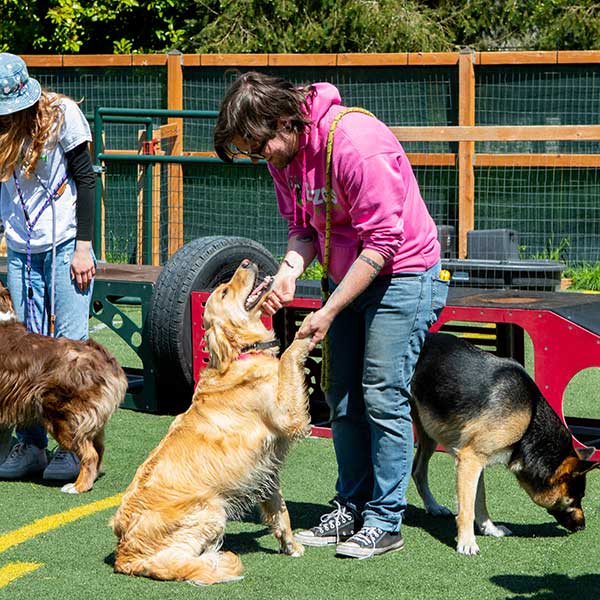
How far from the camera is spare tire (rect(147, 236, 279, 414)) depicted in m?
6.93

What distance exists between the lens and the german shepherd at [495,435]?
4.65 m

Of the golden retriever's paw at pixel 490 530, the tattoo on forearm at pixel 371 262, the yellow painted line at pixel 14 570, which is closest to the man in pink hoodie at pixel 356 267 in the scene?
the tattoo on forearm at pixel 371 262

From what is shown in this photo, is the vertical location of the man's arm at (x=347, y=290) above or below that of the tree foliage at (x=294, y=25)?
below

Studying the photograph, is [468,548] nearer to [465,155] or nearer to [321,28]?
[465,155]

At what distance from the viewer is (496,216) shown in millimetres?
11727

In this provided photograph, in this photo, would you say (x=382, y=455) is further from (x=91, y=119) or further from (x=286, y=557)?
(x=91, y=119)

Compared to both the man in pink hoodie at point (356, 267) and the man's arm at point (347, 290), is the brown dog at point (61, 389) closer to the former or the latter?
the man in pink hoodie at point (356, 267)

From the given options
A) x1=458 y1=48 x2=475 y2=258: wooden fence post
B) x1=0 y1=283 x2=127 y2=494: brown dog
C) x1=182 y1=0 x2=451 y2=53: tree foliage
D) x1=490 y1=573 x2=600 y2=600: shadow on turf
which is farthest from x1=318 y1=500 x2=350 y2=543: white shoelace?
x1=182 y1=0 x2=451 y2=53: tree foliage

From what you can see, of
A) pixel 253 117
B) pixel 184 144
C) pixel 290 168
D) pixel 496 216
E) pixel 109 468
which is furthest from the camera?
pixel 184 144

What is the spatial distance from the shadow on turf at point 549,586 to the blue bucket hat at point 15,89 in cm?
313

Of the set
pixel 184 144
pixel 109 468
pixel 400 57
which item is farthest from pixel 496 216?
pixel 109 468

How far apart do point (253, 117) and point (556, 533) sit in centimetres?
241

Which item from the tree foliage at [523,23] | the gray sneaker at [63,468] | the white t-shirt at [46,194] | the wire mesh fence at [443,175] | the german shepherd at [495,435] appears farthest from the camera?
the tree foliage at [523,23]

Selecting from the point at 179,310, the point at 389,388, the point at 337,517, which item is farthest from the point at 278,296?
the point at 179,310
